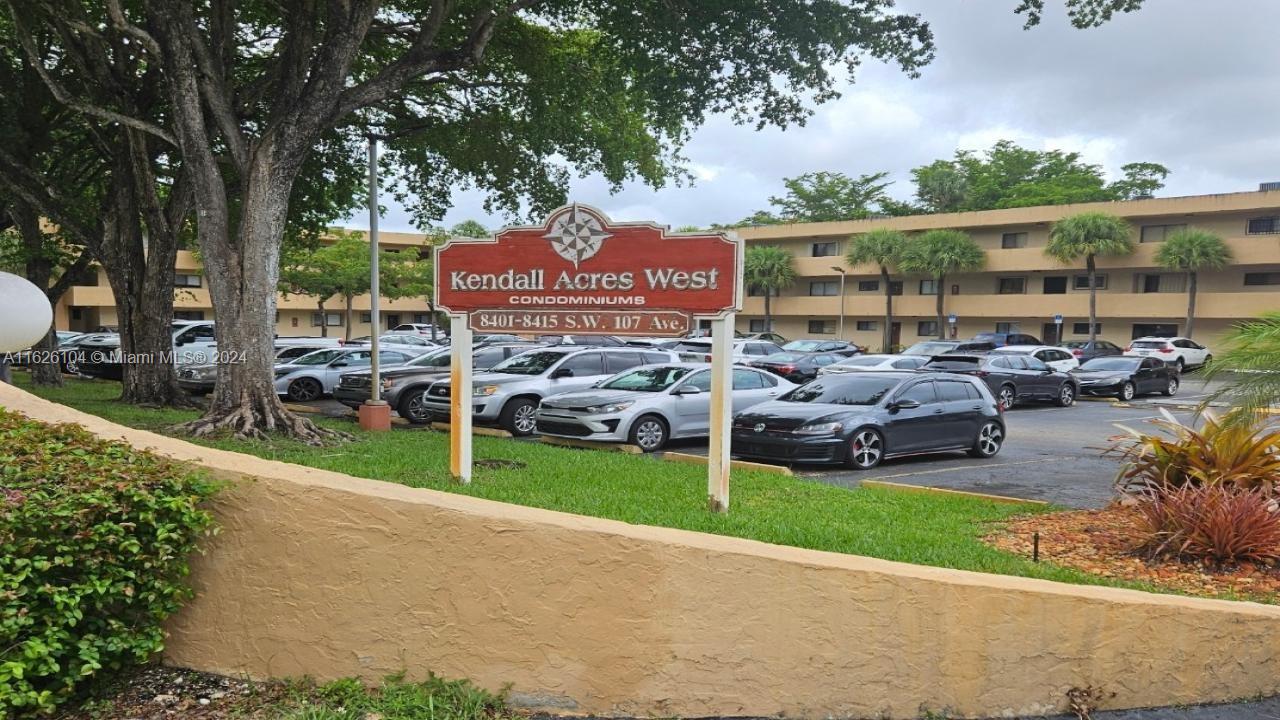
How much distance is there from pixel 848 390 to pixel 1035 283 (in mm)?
38403

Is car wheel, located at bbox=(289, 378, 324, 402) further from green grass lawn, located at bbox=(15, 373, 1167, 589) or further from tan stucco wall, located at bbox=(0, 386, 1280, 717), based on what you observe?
tan stucco wall, located at bbox=(0, 386, 1280, 717)

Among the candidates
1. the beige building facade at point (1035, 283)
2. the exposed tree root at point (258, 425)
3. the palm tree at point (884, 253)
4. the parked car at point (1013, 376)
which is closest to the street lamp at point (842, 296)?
the beige building facade at point (1035, 283)

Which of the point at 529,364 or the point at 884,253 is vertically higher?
the point at 884,253

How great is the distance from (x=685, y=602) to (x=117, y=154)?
17329mm

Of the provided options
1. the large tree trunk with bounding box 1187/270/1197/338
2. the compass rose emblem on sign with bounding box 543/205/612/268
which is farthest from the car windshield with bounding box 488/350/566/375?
the large tree trunk with bounding box 1187/270/1197/338

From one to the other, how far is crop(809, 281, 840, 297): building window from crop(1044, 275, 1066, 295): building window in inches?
452

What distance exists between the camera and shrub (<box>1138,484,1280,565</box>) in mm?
6184

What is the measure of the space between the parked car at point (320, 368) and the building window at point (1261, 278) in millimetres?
37598

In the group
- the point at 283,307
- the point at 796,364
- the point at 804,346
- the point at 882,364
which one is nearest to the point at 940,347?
the point at 804,346

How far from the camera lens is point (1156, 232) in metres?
42.6

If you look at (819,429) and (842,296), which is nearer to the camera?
(819,429)

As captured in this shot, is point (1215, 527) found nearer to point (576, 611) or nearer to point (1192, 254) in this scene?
point (576, 611)

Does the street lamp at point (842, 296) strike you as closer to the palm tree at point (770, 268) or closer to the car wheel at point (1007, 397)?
the palm tree at point (770, 268)

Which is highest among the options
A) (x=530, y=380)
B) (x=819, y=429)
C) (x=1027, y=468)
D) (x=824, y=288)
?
(x=824, y=288)
